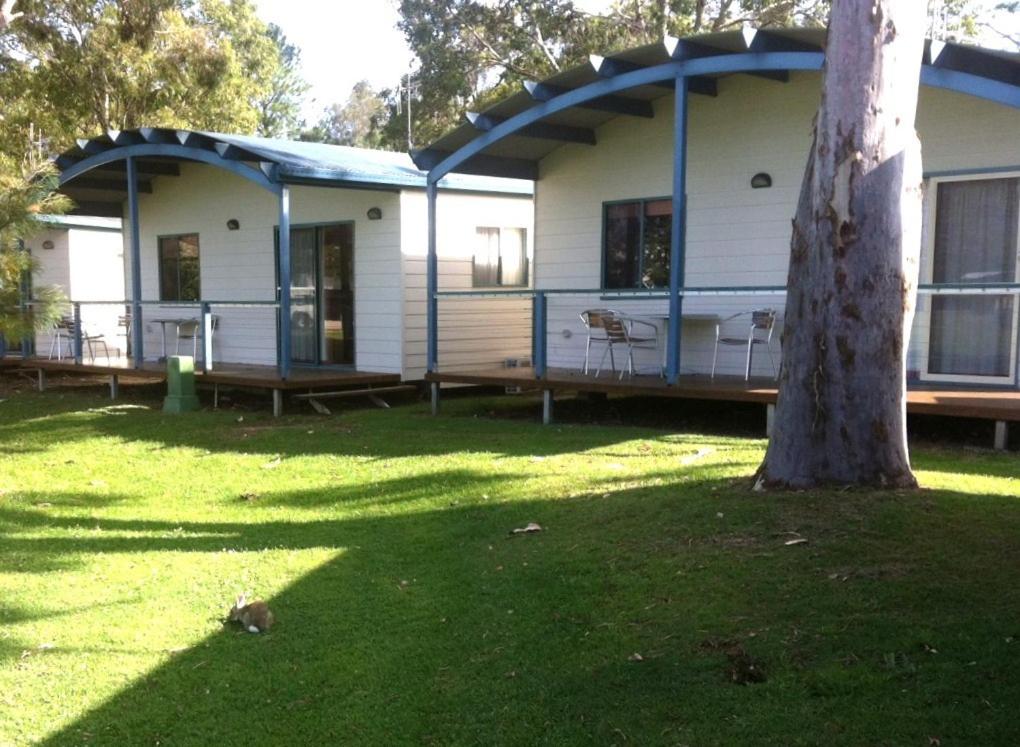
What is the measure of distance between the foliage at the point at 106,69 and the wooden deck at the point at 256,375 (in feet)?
22.0

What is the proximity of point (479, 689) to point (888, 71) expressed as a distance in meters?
3.92

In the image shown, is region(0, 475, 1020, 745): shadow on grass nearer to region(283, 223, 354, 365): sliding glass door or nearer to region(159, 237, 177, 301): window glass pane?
region(283, 223, 354, 365): sliding glass door

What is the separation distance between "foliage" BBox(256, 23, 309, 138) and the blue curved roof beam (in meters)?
41.8

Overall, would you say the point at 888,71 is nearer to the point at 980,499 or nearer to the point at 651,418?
the point at 980,499

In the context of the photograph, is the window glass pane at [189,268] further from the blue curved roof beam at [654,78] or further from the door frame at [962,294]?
the door frame at [962,294]

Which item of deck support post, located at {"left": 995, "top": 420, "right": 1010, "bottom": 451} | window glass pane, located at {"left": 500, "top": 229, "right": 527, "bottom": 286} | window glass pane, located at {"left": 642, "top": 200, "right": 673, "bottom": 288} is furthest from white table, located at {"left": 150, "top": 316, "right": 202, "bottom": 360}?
deck support post, located at {"left": 995, "top": 420, "right": 1010, "bottom": 451}

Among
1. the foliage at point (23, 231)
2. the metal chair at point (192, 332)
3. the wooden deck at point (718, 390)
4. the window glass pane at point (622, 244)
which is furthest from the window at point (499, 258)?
the foliage at point (23, 231)

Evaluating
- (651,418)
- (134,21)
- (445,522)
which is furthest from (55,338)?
(445,522)

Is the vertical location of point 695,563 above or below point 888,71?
below

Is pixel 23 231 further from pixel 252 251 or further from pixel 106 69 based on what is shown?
pixel 106 69

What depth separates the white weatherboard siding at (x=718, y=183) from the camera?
902 cm

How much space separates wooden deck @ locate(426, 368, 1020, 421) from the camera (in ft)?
25.2

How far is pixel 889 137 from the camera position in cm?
532

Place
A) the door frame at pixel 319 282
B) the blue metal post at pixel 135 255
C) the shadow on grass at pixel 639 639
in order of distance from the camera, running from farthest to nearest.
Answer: the blue metal post at pixel 135 255
the door frame at pixel 319 282
the shadow on grass at pixel 639 639
